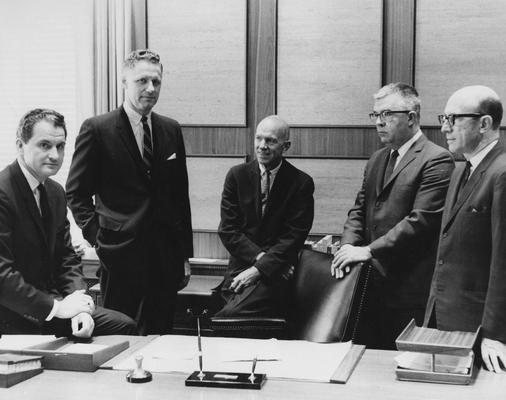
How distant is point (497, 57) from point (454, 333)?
2.68 meters

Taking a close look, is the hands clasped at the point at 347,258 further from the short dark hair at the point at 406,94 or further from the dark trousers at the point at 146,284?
the dark trousers at the point at 146,284

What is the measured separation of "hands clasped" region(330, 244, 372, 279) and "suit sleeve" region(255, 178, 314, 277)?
1.44ft

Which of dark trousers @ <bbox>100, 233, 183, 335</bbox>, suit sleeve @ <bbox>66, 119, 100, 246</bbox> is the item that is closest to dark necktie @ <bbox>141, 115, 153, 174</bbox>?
suit sleeve @ <bbox>66, 119, 100, 246</bbox>

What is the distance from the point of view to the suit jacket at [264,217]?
13.3 ft

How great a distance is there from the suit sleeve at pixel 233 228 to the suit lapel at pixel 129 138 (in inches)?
23.5

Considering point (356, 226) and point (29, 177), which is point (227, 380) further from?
point (356, 226)

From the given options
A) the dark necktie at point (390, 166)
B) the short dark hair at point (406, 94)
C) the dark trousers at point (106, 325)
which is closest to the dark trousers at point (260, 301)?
the dark trousers at point (106, 325)

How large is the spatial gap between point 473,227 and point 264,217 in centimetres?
143

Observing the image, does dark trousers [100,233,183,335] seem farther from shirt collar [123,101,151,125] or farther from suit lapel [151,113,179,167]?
shirt collar [123,101,151,125]

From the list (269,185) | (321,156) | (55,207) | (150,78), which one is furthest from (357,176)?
(55,207)

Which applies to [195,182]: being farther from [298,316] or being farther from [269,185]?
[298,316]

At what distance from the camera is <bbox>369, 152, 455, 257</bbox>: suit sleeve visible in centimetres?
353

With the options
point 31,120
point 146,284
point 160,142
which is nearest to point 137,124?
point 160,142

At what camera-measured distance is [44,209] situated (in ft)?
10.7
